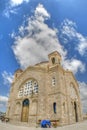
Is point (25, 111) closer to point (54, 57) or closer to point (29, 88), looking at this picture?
point (29, 88)

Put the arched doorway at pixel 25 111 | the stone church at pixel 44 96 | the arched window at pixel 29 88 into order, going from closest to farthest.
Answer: the stone church at pixel 44 96 → the arched doorway at pixel 25 111 → the arched window at pixel 29 88

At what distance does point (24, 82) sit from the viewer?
28578 mm

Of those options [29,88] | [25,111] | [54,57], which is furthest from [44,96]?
[54,57]

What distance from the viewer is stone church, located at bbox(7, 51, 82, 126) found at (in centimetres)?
2245

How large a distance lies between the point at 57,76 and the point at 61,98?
12.0 ft

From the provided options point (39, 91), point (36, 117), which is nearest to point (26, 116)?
point (36, 117)

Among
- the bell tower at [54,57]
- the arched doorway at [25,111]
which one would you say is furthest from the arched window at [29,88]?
the bell tower at [54,57]

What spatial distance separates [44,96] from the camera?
2398cm

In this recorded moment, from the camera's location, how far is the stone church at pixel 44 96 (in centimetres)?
2245

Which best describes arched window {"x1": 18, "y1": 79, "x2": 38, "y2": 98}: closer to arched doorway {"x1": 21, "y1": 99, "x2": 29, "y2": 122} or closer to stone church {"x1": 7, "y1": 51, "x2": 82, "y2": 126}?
stone church {"x1": 7, "y1": 51, "x2": 82, "y2": 126}

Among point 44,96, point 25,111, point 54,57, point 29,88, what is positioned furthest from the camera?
point 54,57

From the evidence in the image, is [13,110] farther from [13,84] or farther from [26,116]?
[13,84]

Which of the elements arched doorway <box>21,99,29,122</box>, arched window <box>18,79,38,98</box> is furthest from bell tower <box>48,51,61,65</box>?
arched doorway <box>21,99,29,122</box>

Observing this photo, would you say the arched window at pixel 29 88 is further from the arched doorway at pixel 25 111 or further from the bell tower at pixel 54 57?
the bell tower at pixel 54 57
